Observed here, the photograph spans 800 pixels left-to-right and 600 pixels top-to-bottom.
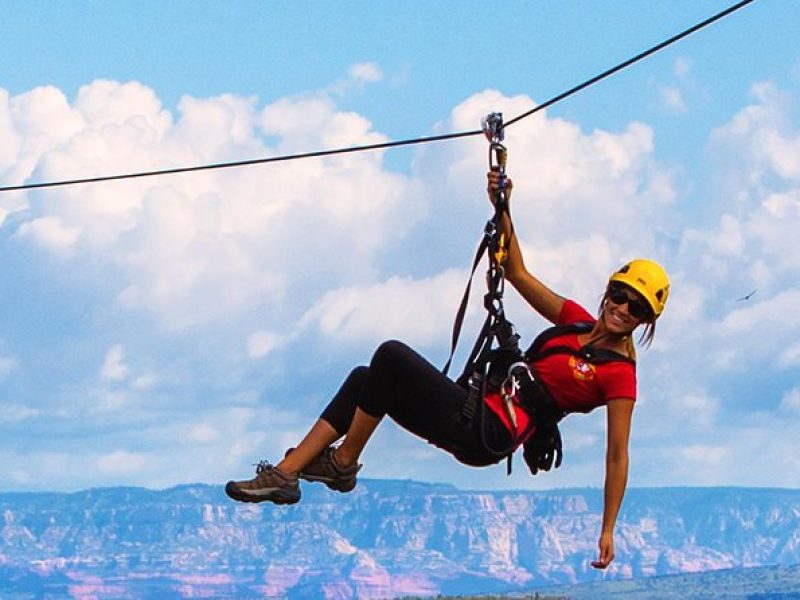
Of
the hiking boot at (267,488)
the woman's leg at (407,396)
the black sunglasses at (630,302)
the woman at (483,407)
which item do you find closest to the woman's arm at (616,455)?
the woman at (483,407)

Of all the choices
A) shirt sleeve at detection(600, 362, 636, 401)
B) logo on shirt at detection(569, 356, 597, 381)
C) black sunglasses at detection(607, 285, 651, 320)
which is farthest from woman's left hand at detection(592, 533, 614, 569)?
black sunglasses at detection(607, 285, 651, 320)

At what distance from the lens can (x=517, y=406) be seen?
50.7 ft

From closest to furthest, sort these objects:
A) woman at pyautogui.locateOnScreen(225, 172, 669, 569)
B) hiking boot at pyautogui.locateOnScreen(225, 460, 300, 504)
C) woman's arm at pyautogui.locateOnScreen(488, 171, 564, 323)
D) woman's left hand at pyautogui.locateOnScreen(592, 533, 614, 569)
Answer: woman's left hand at pyautogui.locateOnScreen(592, 533, 614, 569)
woman at pyautogui.locateOnScreen(225, 172, 669, 569)
hiking boot at pyautogui.locateOnScreen(225, 460, 300, 504)
woman's arm at pyautogui.locateOnScreen(488, 171, 564, 323)

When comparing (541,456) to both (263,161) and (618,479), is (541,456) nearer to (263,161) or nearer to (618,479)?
(618,479)

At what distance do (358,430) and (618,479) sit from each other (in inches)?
91.4

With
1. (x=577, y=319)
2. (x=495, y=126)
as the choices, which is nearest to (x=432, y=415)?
(x=577, y=319)

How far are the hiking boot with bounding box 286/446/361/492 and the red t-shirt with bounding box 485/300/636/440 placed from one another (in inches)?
57.1

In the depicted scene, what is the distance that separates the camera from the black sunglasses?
1502 centimetres

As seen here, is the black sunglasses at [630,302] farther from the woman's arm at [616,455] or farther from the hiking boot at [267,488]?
the hiking boot at [267,488]

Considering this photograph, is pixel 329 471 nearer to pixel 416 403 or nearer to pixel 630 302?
pixel 416 403

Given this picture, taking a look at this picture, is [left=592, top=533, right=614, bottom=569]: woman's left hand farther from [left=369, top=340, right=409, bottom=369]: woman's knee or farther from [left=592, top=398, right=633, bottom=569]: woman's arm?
[left=369, top=340, right=409, bottom=369]: woman's knee

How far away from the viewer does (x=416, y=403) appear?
15172 millimetres

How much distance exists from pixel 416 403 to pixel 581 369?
148 centimetres

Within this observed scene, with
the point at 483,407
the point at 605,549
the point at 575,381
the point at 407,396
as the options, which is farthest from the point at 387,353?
the point at 605,549
